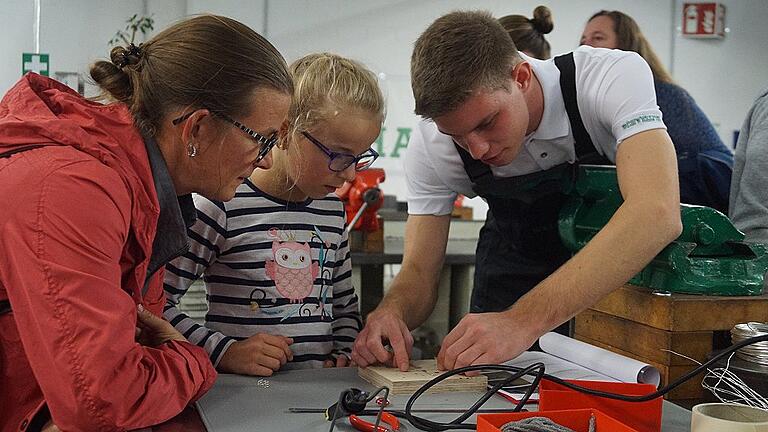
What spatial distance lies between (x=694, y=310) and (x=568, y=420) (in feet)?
1.43

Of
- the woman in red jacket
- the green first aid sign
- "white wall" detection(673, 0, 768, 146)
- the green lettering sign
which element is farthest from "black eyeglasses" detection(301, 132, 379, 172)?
"white wall" detection(673, 0, 768, 146)

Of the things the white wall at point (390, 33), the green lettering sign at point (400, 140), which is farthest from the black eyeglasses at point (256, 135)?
the green lettering sign at point (400, 140)

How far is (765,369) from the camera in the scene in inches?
45.5

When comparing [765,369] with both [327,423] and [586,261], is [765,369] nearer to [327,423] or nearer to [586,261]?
[586,261]

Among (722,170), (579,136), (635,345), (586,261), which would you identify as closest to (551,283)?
(586,261)

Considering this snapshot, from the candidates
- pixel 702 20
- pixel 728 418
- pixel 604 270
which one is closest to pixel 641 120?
pixel 604 270

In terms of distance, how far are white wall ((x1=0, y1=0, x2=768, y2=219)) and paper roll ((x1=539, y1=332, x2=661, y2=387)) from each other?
8.99ft

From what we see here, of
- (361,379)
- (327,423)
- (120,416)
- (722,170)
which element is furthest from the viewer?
(722,170)

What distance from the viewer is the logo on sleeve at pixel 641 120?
4.94 feet

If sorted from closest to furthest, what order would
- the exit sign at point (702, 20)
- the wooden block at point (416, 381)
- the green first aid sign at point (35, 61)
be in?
the wooden block at point (416, 381), the green first aid sign at point (35, 61), the exit sign at point (702, 20)

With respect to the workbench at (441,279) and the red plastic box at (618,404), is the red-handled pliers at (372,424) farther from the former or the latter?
the workbench at (441,279)

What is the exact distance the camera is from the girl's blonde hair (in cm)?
161

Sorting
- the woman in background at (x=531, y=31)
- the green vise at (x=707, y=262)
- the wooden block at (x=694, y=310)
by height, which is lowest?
the wooden block at (x=694, y=310)

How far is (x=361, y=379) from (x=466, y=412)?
11.5 inches
